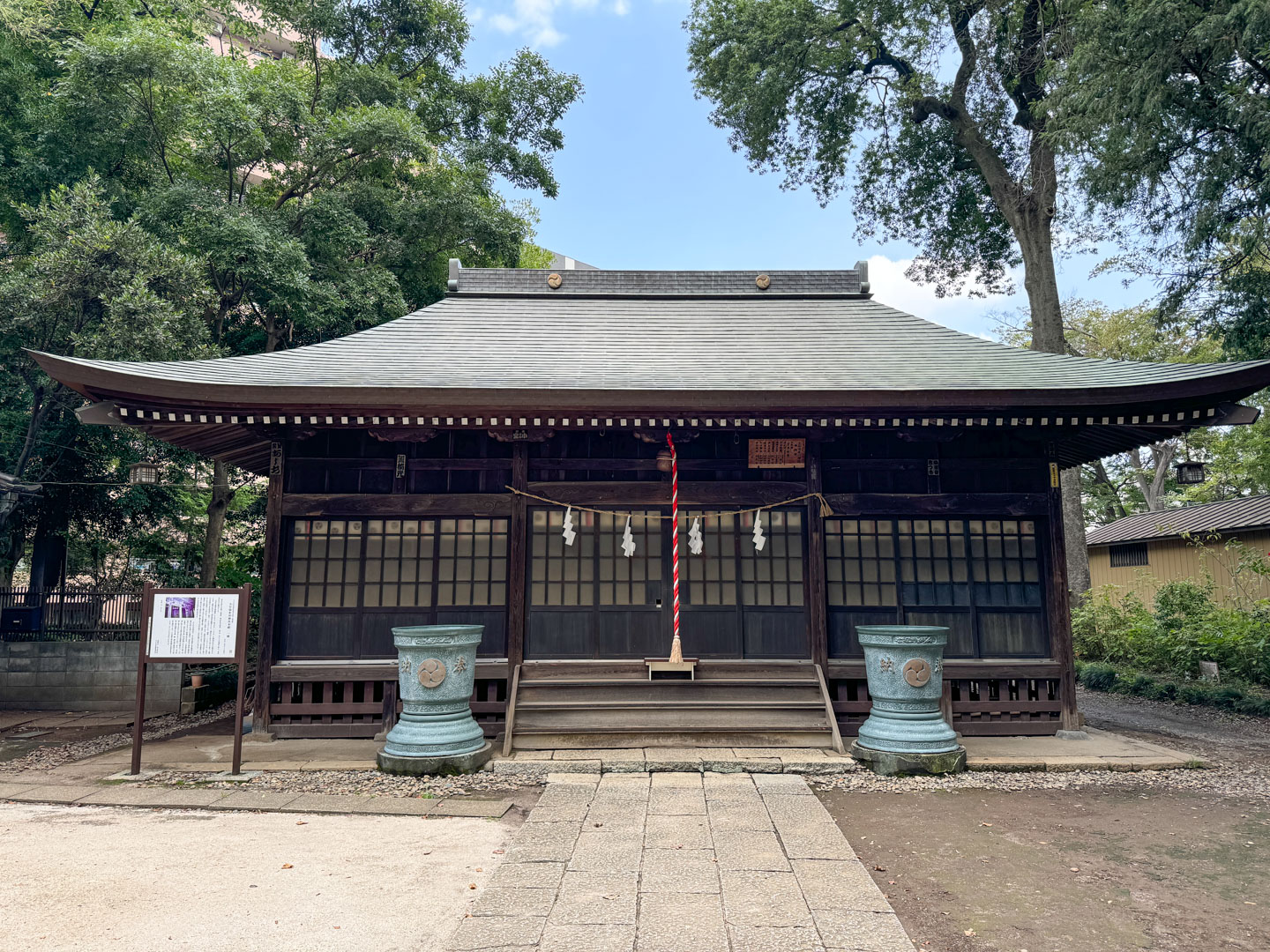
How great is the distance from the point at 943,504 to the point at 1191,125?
253 inches

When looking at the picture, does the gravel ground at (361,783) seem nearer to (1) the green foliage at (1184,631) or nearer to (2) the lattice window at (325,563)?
(2) the lattice window at (325,563)

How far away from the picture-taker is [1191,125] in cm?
930

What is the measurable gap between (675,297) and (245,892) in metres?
9.07

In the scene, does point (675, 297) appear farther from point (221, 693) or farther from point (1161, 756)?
point (221, 693)

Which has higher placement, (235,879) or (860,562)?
(860,562)

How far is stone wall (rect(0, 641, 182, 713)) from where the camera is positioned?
10.0 metres

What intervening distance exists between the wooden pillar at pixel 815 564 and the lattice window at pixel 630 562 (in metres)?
1.63

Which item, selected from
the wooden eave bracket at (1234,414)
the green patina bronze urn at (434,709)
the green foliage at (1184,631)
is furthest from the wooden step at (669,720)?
the green foliage at (1184,631)

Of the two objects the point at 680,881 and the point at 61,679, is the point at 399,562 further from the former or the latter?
the point at 61,679

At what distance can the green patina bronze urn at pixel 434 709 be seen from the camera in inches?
245

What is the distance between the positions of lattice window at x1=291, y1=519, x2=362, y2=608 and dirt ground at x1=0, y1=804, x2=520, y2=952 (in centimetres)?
270

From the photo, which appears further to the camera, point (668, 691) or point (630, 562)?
point (630, 562)

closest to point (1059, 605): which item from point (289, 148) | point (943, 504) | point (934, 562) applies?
point (934, 562)

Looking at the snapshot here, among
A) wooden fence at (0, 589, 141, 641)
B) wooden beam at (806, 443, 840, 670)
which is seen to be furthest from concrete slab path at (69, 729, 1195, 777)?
wooden fence at (0, 589, 141, 641)
